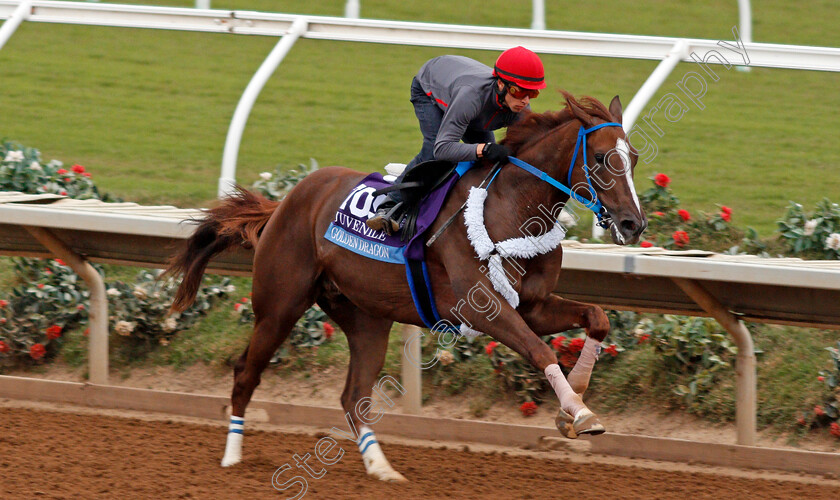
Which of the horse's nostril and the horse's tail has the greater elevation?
the horse's nostril

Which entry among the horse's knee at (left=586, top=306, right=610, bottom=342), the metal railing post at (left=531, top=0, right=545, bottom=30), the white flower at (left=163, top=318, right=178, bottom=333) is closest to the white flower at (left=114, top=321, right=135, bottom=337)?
the white flower at (left=163, top=318, right=178, bottom=333)

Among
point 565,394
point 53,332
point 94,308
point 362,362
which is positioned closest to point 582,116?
point 565,394

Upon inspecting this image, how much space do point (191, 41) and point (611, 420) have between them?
24.8 feet

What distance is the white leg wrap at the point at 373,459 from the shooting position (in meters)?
4.41

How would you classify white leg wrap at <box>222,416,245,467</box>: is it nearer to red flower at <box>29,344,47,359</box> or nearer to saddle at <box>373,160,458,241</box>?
saddle at <box>373,160,458,241</box>

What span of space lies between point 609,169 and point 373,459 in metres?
1.71

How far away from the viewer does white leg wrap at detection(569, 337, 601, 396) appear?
3955mm

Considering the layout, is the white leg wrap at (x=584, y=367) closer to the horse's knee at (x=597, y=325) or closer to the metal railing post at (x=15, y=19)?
the horse's knee at (x=597, y=325)

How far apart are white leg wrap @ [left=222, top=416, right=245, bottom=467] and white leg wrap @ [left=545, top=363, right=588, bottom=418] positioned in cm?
165

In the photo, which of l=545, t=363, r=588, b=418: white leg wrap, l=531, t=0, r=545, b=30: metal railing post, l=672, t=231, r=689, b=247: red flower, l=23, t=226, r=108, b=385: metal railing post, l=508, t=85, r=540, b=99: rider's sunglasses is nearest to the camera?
l=545, t=363, r=588, b=418: white leg wrap

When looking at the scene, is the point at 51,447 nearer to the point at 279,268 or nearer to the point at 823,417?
the point at 279,268

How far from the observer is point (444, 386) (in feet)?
18.6

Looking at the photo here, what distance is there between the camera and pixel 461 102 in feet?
13.3

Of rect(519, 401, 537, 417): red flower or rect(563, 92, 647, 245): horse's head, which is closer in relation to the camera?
rect(563, 92, 647, 245): horse's head
